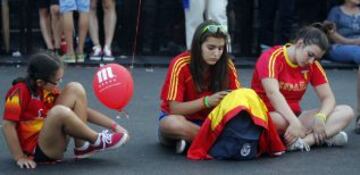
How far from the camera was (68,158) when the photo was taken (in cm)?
506

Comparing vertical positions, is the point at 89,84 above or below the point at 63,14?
below

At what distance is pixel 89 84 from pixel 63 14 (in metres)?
1.25

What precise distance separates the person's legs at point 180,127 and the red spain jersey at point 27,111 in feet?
2.53

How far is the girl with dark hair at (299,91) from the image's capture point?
517 centimetres

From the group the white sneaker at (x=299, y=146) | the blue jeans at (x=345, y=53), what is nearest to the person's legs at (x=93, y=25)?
the blue jeans at (x=345, y=53)

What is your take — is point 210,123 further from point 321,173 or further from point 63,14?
point 63,14

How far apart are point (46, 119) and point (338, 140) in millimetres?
2062

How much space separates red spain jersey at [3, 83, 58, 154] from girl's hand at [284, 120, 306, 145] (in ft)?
4.99

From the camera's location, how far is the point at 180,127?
16.7 feet

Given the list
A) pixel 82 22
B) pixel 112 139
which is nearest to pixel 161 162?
pixel 112 139

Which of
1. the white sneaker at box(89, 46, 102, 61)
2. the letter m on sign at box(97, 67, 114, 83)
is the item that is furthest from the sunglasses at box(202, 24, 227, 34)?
the white sneaker at box(89, 46, 102, 61)

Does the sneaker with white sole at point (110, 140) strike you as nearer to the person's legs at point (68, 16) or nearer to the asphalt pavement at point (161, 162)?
the asphalt pavement at point (161, 162)

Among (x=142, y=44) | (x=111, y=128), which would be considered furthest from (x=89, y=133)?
(x=142, y=44)

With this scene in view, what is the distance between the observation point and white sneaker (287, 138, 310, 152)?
5.28m
